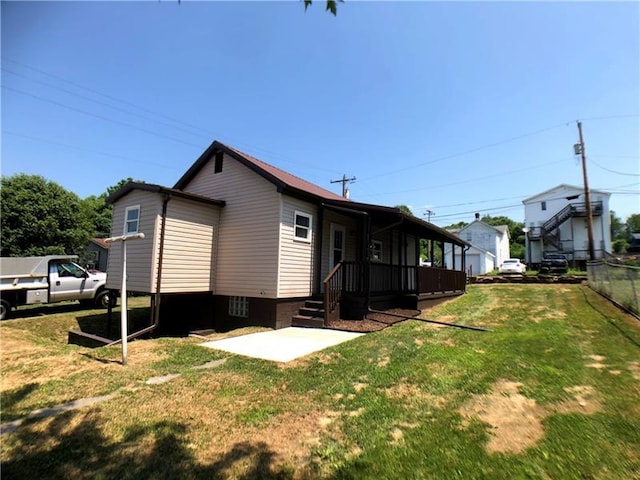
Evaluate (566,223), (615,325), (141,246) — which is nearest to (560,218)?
(566,223)

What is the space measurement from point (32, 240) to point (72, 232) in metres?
2.24

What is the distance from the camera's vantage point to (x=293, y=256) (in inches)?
402

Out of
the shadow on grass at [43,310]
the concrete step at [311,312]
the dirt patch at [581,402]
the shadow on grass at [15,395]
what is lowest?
the shadow on grass at [43,310]

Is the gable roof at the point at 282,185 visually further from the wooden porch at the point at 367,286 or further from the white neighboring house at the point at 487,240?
the white neighboring house at the point at 487,240

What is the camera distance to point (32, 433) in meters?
3.33

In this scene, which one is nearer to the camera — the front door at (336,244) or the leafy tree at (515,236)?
the front door at (336,244)

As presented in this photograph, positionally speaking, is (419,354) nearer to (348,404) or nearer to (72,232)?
(348,404)

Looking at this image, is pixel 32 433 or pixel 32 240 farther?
pixel 32 240

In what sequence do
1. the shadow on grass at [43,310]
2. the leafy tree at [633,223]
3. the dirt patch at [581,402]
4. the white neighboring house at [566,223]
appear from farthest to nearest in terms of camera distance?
the leafy tree at [633,223] → the white neighboring house at [566,223] → the shadow on grass at [43,310] → the dirt patch at [581,402]

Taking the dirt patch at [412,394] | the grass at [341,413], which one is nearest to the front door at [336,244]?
the grass at [341,413]

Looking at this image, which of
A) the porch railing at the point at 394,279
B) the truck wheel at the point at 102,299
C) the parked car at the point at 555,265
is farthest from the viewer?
the parked car at the point at 555,265

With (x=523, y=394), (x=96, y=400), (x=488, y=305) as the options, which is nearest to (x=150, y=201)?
(x=96, y=400)

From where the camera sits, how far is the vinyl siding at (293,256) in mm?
9820

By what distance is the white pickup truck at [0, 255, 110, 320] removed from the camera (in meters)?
11.9
